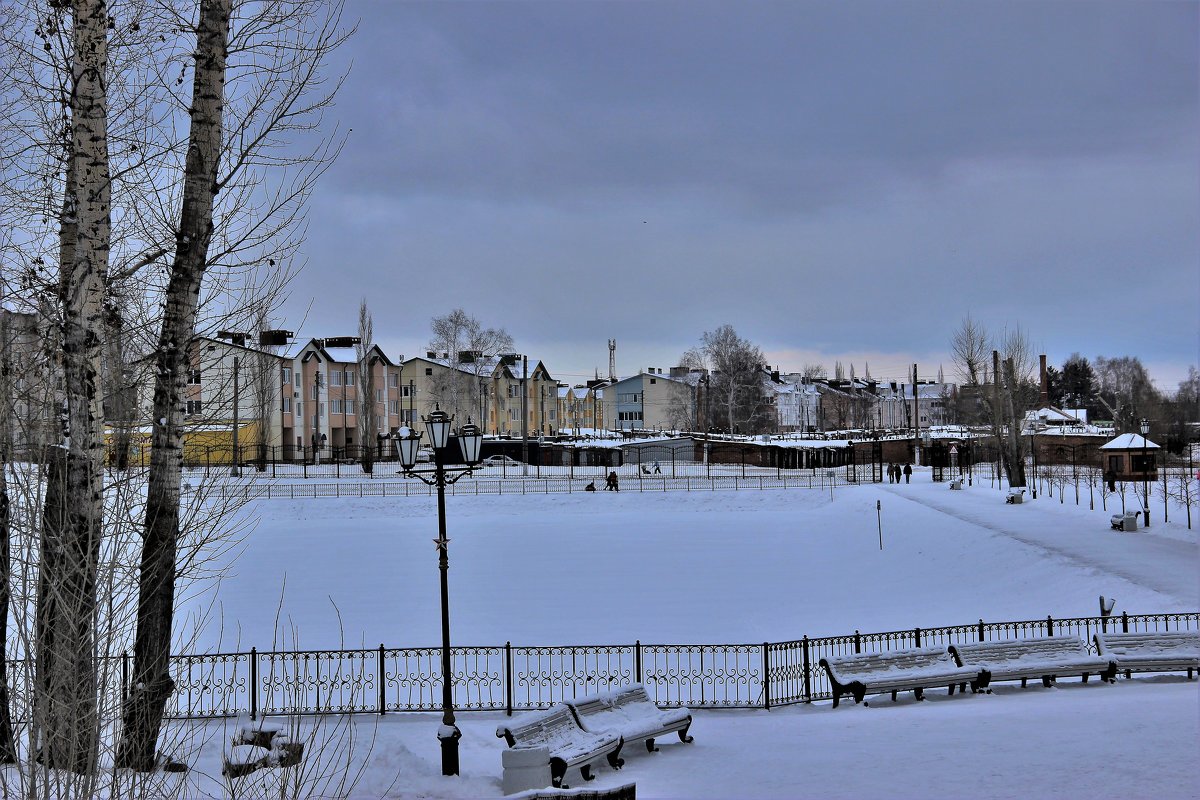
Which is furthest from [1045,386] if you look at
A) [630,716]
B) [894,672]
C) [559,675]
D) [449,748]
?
[449,748]

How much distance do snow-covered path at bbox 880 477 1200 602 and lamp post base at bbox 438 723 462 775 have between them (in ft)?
52.0

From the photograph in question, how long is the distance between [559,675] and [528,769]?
6.73 m

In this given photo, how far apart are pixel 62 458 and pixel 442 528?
4.97 meters

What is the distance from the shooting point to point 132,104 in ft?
27.1

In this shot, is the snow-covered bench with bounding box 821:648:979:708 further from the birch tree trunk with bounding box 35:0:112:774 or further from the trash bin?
the birch tree trunk with bounding box 35:0:112:774

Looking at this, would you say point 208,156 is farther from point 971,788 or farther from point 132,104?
point 971,788

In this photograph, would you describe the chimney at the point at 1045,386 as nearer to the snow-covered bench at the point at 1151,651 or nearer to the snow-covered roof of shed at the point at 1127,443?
the snow-covered roof of shed at the point at 1127,443

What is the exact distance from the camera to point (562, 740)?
10562 millimetres

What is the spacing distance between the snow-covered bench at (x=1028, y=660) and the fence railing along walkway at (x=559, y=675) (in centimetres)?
49

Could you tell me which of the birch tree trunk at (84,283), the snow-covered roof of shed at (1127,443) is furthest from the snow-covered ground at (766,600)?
the snow-covered roof of shed at (1127,443)

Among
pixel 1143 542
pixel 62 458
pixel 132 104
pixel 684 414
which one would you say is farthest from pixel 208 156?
pixel 684 414

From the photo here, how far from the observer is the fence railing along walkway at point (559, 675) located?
13.5m

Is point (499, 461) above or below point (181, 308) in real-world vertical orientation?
below

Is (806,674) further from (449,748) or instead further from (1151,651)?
(449,748)
